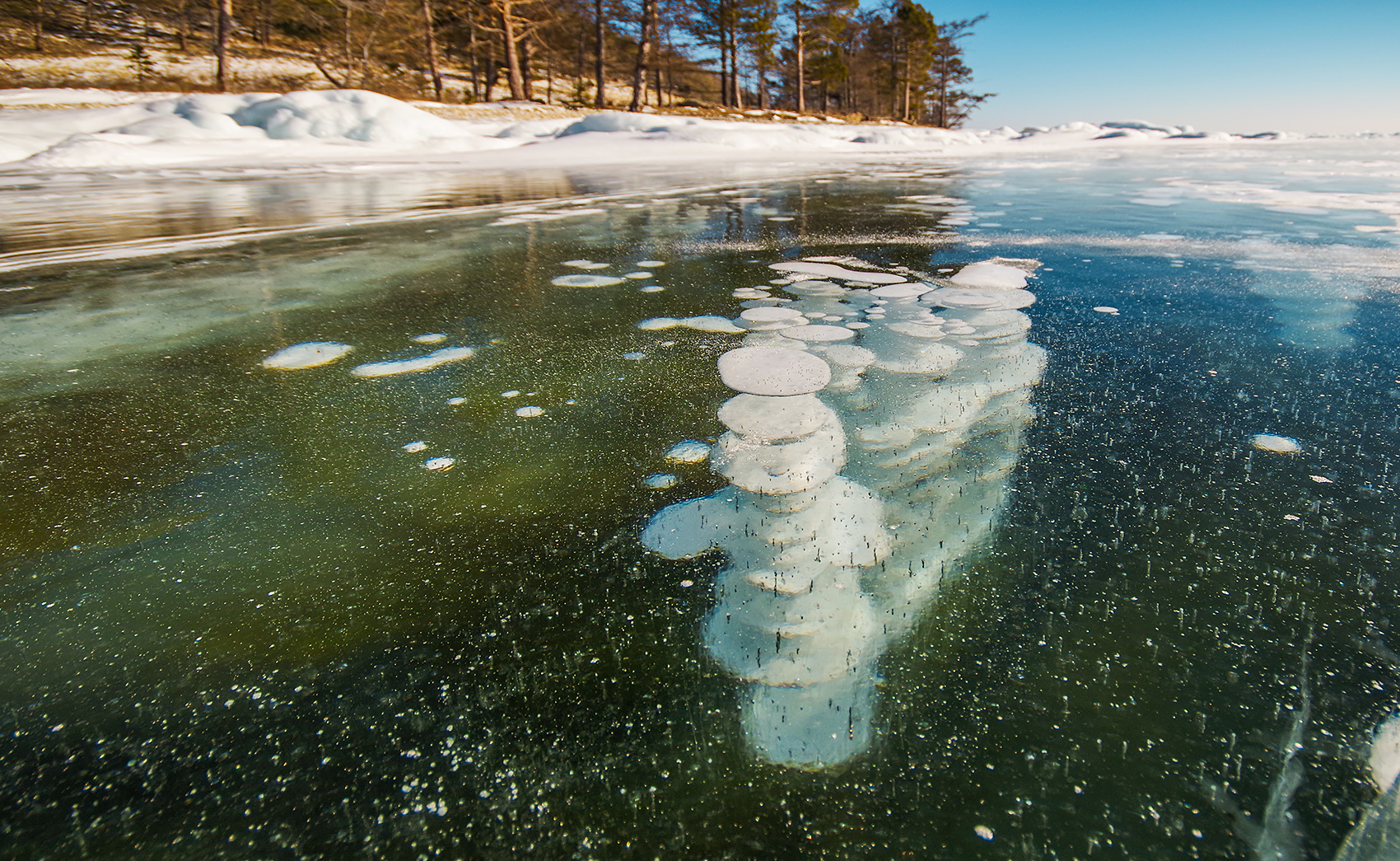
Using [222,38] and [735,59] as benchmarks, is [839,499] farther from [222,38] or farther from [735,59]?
[735,59]

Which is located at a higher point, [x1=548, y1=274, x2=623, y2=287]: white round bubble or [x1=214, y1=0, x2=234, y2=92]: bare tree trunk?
[x1=214, y1=0, x2=234, y2=92]: bare tree trunk

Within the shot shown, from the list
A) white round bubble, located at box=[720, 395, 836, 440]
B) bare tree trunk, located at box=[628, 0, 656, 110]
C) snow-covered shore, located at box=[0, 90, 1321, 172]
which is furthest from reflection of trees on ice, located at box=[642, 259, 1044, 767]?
bare tree trunk, located at box=[628, 0, 656, 110]

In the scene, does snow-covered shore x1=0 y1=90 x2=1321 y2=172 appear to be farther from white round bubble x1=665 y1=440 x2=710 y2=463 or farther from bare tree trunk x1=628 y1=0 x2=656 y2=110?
white round bubble x1=665 y1=440 x2=710 y2=463

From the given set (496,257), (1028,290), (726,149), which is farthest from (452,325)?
(726,149)

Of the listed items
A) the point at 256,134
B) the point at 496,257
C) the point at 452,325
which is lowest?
the point at 452,325

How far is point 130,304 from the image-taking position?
2.53 meters

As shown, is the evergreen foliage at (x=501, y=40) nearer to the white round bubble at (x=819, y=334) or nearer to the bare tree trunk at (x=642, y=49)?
the bare tree trunk at (x=642, y=49)

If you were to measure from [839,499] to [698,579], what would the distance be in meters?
0.35

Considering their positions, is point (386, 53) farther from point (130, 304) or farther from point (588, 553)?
point (588, 553)

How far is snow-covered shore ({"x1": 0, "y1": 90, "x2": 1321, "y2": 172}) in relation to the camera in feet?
27.9

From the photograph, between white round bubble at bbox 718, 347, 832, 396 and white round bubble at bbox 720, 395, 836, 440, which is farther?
white round bubble at bbox 718, 347, 832, 396

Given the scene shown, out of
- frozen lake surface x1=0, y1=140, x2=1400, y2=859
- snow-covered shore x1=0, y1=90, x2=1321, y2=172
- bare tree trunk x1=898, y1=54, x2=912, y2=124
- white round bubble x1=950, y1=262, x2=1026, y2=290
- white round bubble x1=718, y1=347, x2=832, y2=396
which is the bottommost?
frozen lake surface x1=0, y1=140, x2=1400, y2=859

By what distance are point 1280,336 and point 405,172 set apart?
9.54 metres

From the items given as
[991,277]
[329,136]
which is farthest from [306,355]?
[329,136]
